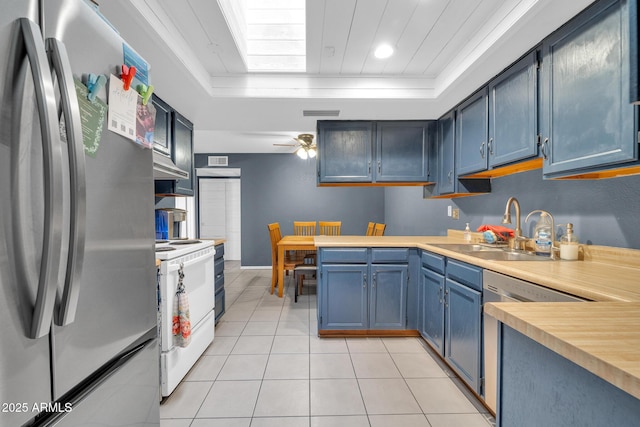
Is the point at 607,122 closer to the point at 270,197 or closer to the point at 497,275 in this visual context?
the point at 497,275

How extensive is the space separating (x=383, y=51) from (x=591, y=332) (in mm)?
2025

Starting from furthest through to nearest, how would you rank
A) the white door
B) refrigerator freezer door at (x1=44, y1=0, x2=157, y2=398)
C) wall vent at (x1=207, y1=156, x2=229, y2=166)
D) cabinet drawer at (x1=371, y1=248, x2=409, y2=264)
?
the white door, wall vent at (x1=207, y1=156, x2=229, y2=166), cabinet drawer at (x1=371, y1=248, x2=409, y2=264), refrigerator freezer door at (x1=44, y1=0, x2=157, y2=398)

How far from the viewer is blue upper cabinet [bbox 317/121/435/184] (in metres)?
2.99

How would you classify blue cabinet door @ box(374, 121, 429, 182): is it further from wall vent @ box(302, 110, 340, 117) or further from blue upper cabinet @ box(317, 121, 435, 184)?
wall vent @ box(302, 110, 340, 117)

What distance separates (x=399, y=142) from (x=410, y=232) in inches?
75.5

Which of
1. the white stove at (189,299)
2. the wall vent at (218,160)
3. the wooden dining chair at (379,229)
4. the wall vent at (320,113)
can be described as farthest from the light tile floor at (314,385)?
the wall vent at (218,160)

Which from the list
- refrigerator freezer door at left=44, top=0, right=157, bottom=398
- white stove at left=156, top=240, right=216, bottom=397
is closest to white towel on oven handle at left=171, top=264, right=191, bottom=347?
white stove at left=156, top=240, right=216, bottom=397

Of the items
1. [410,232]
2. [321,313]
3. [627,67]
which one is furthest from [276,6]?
[410,232]

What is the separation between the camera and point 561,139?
149cm

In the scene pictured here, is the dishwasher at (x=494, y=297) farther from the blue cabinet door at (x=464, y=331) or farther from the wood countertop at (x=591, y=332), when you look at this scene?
the wood countertop at (x=591, y=332)

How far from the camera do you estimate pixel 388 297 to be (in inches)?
104

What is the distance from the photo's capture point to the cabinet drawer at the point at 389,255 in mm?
2629

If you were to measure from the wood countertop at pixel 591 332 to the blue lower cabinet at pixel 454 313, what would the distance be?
3.02ft

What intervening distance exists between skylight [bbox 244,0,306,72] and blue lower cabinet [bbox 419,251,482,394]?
6.38 feet
